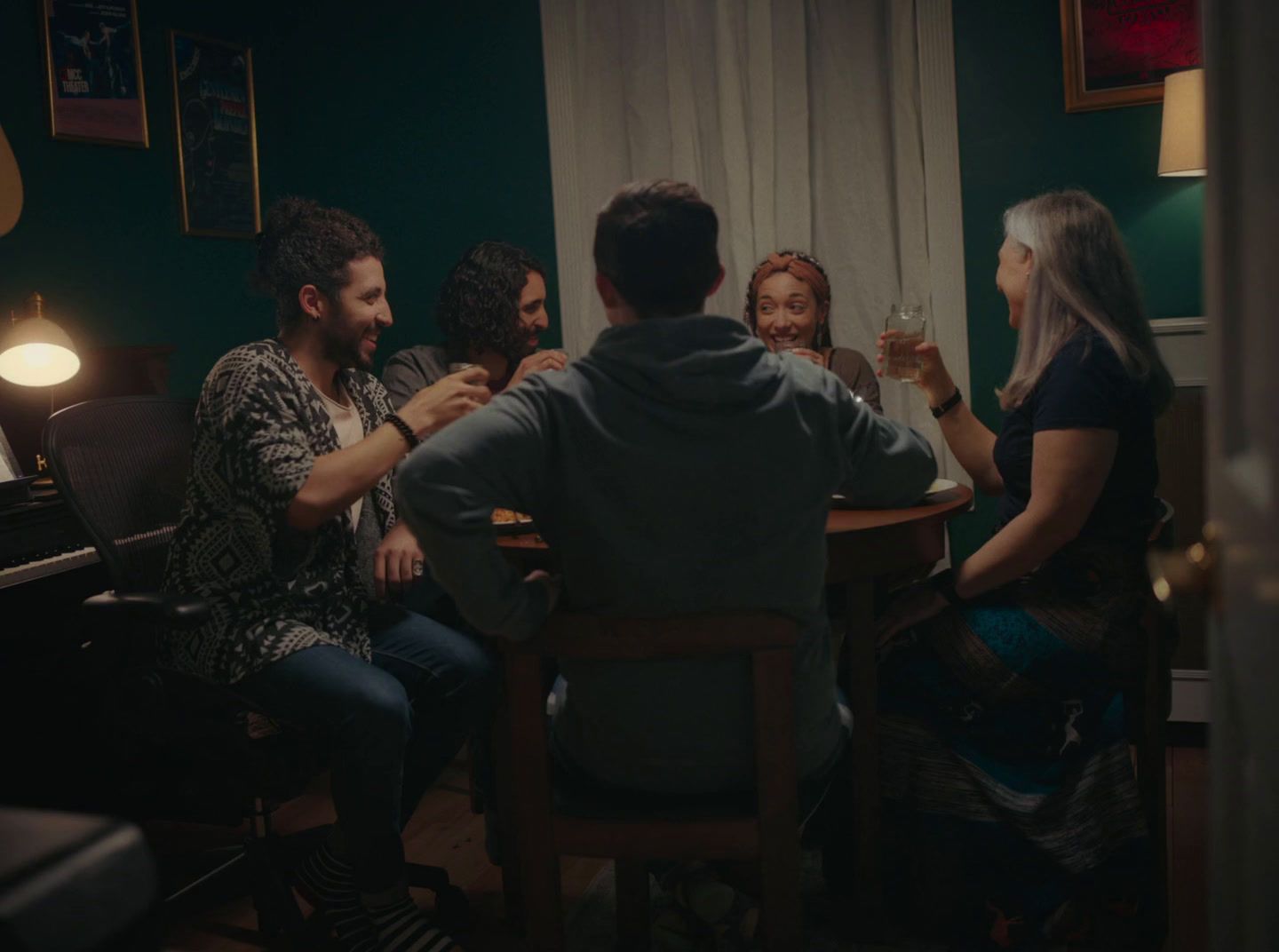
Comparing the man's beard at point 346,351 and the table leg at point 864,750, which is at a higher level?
the man's beard at point 346,351

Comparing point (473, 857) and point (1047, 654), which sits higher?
point (1047, 654)

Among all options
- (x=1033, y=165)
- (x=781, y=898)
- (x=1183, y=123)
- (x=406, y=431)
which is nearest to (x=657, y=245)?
(x=406, y=431)

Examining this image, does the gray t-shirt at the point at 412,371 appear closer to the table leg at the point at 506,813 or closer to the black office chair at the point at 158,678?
the black office chair at the point at 158,678

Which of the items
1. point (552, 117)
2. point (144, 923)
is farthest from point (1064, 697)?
point (552, 117)

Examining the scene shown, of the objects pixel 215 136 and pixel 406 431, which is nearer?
pixel 406 431

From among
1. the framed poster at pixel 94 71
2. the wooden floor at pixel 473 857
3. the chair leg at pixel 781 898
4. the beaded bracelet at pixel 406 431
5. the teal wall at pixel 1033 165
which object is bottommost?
the wooden floor at pixel 473 857

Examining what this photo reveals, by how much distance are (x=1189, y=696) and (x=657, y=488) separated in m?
2.21

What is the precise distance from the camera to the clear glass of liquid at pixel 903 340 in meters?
2.14

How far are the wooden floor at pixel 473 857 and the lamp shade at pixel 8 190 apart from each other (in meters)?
1.56

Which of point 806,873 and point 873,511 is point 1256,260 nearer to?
point 873,511

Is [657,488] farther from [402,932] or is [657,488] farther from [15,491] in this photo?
[15,491]

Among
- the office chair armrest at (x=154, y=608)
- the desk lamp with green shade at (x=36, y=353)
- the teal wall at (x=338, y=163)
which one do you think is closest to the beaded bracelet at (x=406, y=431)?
the office chair armrest at (x=154, y=608)

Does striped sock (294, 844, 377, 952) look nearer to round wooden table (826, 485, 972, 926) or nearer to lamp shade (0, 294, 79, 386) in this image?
round wooden table (826, 485, 972, 926)

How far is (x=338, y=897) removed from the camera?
1.92 m
